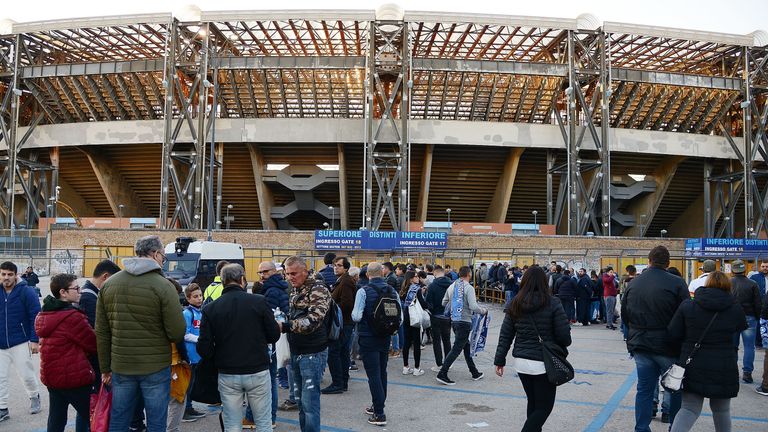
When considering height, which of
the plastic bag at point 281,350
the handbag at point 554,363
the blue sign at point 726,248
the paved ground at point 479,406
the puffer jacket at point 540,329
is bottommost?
the paved ground at point 479,406

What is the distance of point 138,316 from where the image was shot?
3.93 m

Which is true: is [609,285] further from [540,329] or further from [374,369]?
[540,329]

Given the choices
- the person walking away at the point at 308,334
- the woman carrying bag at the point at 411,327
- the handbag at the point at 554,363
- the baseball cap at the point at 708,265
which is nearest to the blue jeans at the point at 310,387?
the person walking away at the point at 308,334

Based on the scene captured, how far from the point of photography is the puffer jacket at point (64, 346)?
177 inches

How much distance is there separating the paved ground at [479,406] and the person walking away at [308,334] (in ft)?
3.39

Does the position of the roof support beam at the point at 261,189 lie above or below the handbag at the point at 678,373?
above

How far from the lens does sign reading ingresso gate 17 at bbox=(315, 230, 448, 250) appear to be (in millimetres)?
28391

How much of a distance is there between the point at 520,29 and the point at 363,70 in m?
9.17

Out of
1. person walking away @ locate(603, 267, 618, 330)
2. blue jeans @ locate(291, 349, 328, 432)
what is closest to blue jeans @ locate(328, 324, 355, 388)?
blue jeans @ locate(291, 349, 328, 432)

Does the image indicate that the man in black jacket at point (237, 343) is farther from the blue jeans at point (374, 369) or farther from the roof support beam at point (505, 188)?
the roof support beam at point (505, 188)

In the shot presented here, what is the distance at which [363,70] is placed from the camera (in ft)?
110

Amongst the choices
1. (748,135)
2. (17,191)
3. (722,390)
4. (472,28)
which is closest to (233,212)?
(17,191)

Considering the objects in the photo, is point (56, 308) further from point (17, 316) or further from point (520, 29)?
point (520, 29)

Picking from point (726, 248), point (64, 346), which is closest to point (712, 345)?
point (64, 346)
